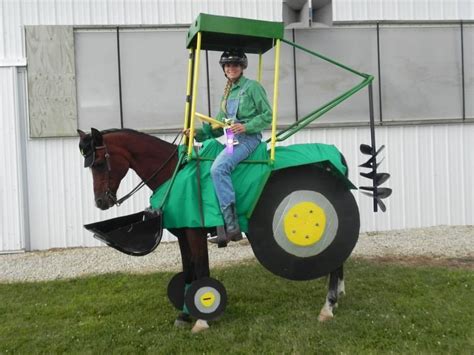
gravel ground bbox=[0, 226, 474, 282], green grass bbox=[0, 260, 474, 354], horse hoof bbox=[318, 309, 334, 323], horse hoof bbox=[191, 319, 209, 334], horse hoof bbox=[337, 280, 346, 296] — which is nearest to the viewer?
green grass bbox=[0, 260, 474, 354]

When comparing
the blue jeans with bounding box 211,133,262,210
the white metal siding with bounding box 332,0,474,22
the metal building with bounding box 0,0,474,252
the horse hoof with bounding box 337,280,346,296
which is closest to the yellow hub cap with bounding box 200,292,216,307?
the blue jeans with bounding box 211,133,262,210

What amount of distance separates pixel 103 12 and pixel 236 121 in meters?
5.69

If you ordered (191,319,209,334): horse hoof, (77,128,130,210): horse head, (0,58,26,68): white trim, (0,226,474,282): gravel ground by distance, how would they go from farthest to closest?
1. (0,58,26,68): white trim
2. (0,226,474,282): gravel ground
3. (191,319,209,334): horse hoof
4. (77,128,130,210): horse head

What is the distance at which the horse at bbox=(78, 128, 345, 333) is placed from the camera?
12.9ft

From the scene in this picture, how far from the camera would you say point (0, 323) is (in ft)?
16.1

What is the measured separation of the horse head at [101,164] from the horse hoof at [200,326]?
140cm

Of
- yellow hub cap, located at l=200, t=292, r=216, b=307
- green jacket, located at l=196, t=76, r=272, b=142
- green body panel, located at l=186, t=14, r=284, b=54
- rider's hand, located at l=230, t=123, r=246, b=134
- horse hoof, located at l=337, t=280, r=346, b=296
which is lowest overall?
horse hoof, located at l=337, t=280, r=346, b=296

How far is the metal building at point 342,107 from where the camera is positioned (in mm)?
8484

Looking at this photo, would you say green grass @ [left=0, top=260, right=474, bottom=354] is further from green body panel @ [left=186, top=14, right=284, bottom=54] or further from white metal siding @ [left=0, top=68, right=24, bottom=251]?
green body panel @ [left=186, top=14, right=284, bottom=54]

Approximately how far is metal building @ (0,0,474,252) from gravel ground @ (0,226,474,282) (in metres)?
0.49

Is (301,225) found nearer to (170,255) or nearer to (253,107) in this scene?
(253,107)

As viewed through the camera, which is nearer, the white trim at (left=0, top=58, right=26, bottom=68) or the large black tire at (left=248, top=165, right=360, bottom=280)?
the large black tire at (left=248, top=165, right=360, bottom=280)

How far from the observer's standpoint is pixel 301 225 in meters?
4.21

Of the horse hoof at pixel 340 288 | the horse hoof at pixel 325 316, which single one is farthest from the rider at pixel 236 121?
the horse hoof at pixel 340 288
